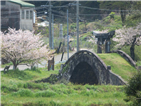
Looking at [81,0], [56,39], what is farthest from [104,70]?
[81,0]

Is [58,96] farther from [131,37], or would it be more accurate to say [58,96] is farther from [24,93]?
[131,37]

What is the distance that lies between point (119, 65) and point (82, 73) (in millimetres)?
5957

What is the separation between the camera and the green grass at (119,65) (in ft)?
71.9

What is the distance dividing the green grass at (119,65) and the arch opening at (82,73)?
9.37 ft

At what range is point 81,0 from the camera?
71000mm

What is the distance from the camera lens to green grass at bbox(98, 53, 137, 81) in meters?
21.9

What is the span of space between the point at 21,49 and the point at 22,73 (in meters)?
2.30

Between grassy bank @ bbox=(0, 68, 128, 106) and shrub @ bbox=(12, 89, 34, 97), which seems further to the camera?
shrub @ bbox=(12, 89, 34, 97)

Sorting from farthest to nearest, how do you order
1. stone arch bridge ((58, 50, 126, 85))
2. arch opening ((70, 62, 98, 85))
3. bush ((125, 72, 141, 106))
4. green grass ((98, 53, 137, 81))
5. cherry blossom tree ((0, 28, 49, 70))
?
1. arch opening ((70, 62, 98, 85))
2. stone arch bridge ((58, 50, 126, 85))
3. cherry blossom tree ((0, 28, 49, 70))
4. green grass ((98, 53, 137, 81))
5. bush ((125, 72, 141, 106))

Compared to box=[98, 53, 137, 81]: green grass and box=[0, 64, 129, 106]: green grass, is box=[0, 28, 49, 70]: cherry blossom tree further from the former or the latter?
box=[0, 64, 129, 106]: green grass

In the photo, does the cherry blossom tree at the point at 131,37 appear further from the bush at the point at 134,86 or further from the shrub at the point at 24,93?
the bush at the point at 134,86

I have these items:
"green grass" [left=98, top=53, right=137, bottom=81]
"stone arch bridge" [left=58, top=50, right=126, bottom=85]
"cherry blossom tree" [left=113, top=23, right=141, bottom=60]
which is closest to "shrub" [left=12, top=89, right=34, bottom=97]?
"green grass" [left=98, top=53, right=137, bottom=81]

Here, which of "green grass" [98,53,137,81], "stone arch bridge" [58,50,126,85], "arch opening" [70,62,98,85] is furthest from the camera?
"arch opening" [70,62,98,85]

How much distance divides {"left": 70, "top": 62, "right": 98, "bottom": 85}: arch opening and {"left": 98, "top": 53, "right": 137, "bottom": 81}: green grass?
2855mm
